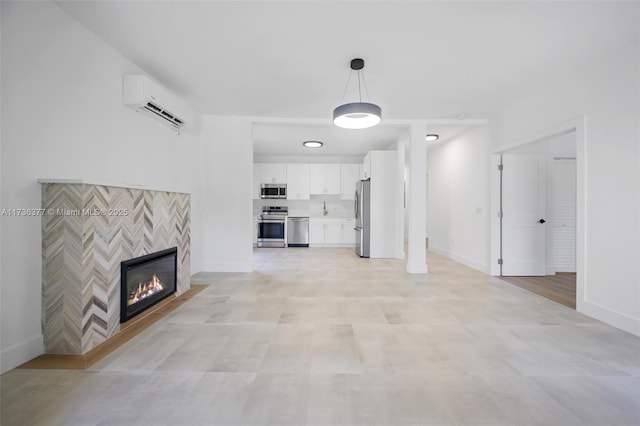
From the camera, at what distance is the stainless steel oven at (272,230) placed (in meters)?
7.84

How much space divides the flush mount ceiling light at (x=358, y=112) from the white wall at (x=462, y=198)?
2.77 meters

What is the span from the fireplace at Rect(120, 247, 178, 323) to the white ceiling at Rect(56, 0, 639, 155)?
80.4 inches

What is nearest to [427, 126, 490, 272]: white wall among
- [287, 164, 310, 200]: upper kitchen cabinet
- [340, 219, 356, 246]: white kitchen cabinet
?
[340, 219, 356, 246]: white kitchen cabinet

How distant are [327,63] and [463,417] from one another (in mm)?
3053

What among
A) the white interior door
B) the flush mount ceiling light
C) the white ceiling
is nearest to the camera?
the white ceiling

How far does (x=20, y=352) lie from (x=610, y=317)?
15.7 feet

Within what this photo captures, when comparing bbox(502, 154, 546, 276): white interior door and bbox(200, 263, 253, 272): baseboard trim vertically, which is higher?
bbox(502, 154, 546, 276): white interior door

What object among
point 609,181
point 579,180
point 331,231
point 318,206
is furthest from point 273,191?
point 609,181

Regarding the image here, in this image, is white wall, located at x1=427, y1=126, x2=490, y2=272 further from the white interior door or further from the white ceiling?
the white ceiling

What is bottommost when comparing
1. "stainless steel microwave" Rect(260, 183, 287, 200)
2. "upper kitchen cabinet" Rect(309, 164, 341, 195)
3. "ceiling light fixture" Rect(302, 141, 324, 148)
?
"stainless steel microwave" Rect(260, 183, 287, 200)

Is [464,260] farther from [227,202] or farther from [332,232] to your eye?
[227,202]

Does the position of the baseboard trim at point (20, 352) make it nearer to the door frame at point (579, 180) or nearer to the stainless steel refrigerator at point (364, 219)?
the door frame at point (579, 180)

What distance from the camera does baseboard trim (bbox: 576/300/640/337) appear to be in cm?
241

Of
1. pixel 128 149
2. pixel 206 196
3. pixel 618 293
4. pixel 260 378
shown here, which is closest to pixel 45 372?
pixel 260 378
